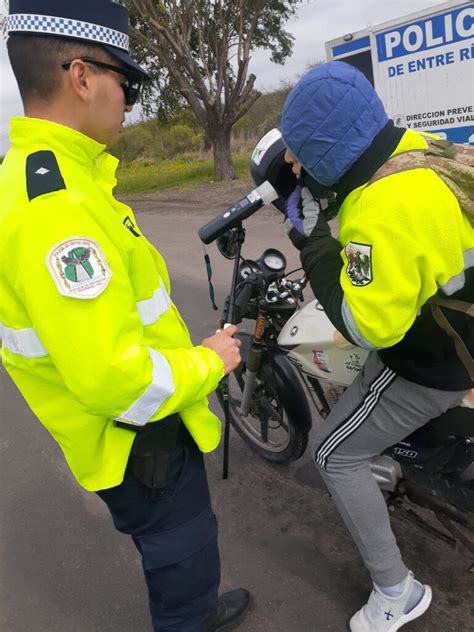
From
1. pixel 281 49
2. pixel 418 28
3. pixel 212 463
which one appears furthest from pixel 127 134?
pixel 212 463

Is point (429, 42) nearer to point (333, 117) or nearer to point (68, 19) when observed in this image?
point (333, 117)

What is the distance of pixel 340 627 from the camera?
2225mm

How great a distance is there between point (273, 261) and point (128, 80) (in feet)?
Answer: 4.36

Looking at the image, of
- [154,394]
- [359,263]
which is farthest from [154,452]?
[359,263]

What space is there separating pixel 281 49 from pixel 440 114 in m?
13.8

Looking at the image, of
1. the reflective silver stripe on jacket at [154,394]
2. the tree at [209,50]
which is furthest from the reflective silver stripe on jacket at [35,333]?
the tree at [209,50]

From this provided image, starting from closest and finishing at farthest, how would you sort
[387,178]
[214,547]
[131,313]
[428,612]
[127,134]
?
[131,313] → [387,178] → [214,547] → [428,612] → [127,134]

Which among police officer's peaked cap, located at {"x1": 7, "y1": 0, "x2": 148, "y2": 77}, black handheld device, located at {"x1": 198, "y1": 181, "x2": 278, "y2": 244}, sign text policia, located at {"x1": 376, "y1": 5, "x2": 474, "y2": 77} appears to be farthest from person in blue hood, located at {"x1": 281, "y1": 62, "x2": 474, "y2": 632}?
sign text policia, located at {"x1": 376, "y1": 5, "x2": 474, "y2": 77}

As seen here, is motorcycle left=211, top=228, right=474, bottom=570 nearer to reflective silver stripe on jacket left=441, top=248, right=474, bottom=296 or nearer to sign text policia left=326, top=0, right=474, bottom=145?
reflective silver stripe on jacket left=441, top=248, right=474, bottom=296

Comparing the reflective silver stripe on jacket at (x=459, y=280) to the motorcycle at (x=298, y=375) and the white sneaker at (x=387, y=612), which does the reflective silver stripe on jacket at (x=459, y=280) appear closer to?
the motorcycle at (x=298, y=375)

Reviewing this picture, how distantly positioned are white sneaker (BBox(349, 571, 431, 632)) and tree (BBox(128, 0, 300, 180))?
15.5 m

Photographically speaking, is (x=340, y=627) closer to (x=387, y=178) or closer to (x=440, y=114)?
(x=387, y=178)

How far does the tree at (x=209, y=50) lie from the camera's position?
15625 millimetres

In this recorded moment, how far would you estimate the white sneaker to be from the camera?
209 centimetres
